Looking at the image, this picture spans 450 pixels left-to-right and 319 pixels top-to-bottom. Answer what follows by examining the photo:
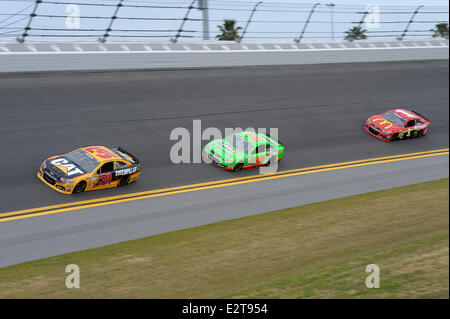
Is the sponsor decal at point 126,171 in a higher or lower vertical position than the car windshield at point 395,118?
lower

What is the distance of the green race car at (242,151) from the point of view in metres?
16.6

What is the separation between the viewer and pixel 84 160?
14414mm

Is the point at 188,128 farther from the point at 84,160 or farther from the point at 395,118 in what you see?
the point at 395,118

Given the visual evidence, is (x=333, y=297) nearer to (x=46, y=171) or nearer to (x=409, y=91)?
(x=46, y=171)

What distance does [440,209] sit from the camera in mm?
14602

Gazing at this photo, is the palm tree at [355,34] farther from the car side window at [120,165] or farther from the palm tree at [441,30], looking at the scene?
the car side window at [120,165]

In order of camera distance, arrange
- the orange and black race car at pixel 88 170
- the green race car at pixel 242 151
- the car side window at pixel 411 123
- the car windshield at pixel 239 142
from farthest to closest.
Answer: the car side window at pixel 411 123
the car windshield at pixel 239 142
the green race car at pixel 242 151
the orange and black race car at pixel 88 170

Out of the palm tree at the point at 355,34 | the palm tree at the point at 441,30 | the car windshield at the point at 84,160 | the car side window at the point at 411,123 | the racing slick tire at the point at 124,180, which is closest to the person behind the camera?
the car windshield at the point at 84,160

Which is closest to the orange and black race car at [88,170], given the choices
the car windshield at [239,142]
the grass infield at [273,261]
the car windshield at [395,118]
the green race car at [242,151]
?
the green race car at [242,151]

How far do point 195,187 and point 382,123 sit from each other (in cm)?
927

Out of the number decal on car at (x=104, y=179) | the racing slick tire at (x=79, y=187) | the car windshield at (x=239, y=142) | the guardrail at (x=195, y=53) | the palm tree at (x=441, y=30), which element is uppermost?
the palm tree at (x=441, y=30)

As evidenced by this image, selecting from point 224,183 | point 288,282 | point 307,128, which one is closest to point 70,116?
point 224,183

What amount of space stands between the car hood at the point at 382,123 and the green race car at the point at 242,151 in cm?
543

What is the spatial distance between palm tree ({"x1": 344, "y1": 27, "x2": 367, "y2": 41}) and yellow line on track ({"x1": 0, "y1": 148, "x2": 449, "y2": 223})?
34.1ft
